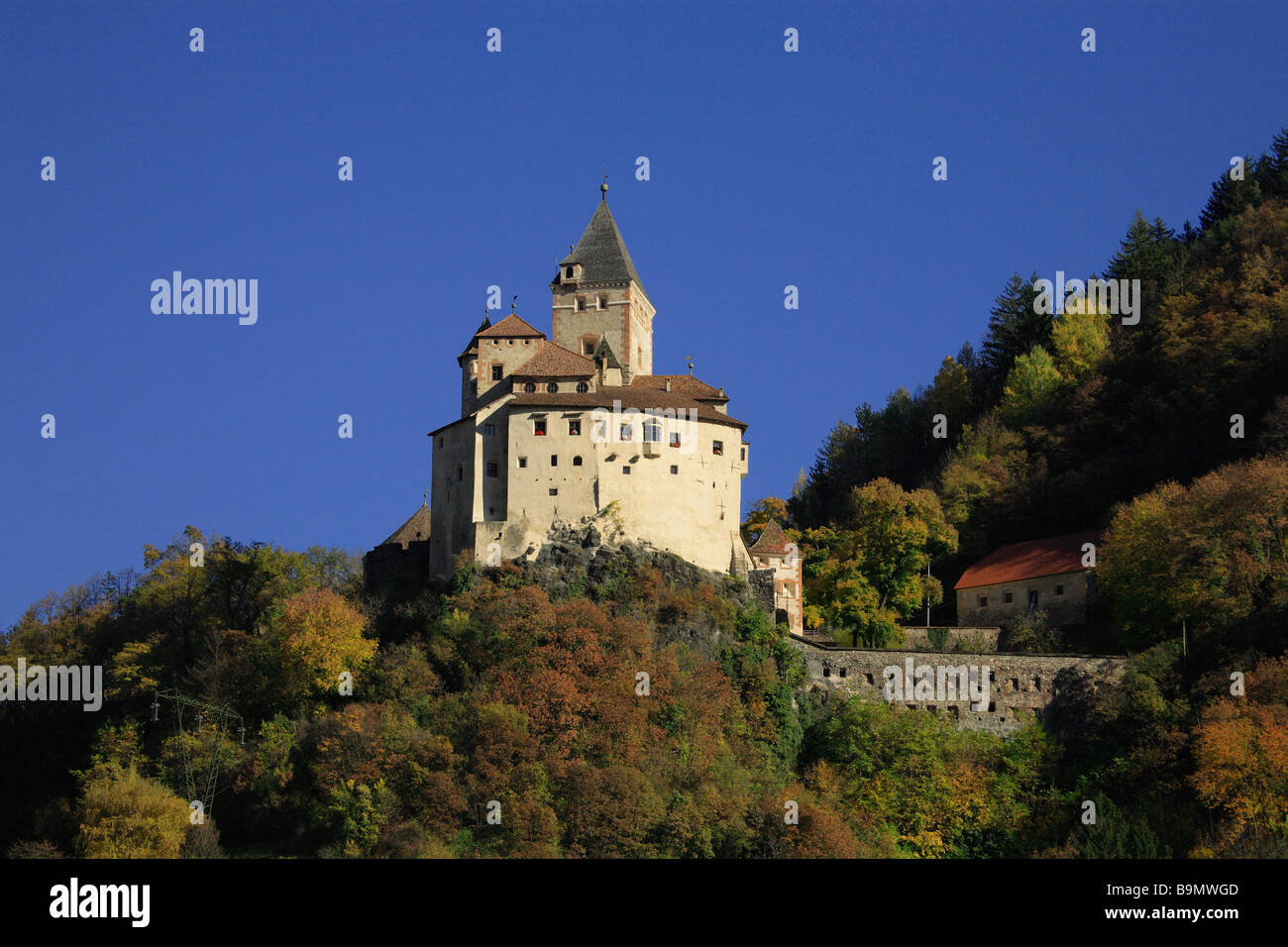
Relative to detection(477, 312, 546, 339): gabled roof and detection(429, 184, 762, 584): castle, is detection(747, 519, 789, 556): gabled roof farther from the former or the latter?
detection(477, 312, 546, 339): gabled roof

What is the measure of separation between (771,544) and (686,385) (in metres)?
8.63

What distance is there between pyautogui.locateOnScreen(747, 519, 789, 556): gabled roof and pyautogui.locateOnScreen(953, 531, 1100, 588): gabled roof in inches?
363

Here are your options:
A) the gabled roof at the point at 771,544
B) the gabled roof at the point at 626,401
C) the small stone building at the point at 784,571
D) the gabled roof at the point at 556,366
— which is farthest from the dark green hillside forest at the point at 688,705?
the gabled roof at the point at 556,366

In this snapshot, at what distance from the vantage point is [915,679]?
64.1 meters

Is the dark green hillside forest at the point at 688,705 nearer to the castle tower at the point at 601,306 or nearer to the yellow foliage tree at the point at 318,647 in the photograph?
the yellow foliage tree at the point at 318,647

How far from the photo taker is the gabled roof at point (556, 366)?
231ft

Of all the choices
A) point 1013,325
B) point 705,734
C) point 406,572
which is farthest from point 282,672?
point 1013,325

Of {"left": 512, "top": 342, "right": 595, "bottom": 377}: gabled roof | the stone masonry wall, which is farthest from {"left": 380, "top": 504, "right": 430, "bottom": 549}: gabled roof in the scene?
the stone masonry wall

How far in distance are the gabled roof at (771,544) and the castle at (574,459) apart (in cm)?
167

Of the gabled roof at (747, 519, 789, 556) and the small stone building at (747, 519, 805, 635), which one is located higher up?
the gabled roof at (747, 519, 789, 556)

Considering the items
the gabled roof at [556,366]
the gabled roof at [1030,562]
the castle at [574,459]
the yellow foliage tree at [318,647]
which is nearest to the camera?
the yellow foliage tree at [318,647]

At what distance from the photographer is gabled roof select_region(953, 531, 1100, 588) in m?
70.6

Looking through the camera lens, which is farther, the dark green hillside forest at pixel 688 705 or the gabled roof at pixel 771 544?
the gabled roof at pixel 771 544
